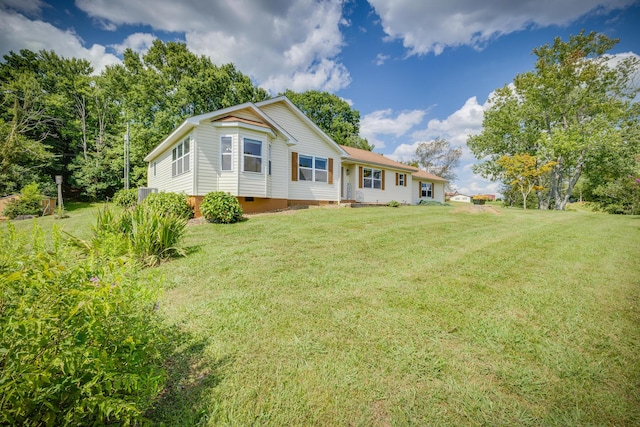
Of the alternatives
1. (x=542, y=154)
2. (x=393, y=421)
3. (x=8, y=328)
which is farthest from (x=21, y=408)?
(x=542, y=154)

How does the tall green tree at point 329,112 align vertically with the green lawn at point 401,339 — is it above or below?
above

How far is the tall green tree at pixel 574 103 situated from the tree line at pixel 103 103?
26445 millimetres

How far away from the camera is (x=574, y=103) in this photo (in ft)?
67.7

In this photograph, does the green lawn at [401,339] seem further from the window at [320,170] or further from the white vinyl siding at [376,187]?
the white vinyl siding at [376,187]

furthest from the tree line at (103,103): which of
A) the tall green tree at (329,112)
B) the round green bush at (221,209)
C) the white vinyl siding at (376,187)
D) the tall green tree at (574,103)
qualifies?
the tall green tree at (574,103)

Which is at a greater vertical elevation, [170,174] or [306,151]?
[306,151]

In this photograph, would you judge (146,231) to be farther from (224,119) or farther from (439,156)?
(439,156)

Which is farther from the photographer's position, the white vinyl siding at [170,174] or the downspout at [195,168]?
the white vinyl siding at [170,174]

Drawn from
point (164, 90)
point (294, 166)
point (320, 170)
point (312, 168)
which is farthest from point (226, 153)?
point (164, 90)

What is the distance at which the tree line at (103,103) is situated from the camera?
21.1 m

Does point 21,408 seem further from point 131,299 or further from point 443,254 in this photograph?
point 443,254

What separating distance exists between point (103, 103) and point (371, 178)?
26.5m

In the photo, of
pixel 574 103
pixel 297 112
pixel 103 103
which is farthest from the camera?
pixel 103 103

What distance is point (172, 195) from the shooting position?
1009cm
